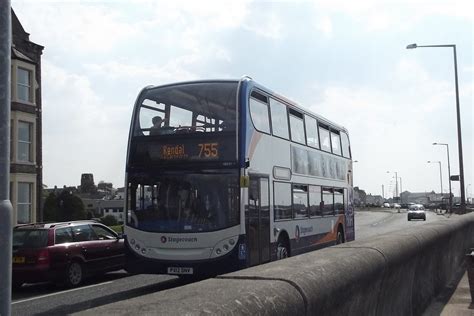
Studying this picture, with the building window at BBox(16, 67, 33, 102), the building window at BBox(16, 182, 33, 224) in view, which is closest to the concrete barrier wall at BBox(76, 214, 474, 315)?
the building window at BBox(16, 182, 33, 224)

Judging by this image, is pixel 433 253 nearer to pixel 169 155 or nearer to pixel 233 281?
pixel 169 155

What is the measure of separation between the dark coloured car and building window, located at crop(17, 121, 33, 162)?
1947 centimetres

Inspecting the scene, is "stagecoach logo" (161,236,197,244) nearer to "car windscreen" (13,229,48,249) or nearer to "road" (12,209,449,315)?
"road" (12,209,449,315)

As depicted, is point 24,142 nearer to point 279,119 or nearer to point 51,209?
point 279,119

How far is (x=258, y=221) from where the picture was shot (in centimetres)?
1184

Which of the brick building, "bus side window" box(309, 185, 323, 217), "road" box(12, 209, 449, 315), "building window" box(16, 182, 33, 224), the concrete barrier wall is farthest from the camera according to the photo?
"building window" box(16, 182, 33, 224)

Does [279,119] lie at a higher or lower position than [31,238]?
higher

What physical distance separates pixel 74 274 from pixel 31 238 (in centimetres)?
123

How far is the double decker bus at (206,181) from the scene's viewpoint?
36.9ft

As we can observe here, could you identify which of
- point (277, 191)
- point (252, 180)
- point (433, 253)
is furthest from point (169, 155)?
point (433, 253)

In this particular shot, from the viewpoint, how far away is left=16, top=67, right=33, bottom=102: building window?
103ft

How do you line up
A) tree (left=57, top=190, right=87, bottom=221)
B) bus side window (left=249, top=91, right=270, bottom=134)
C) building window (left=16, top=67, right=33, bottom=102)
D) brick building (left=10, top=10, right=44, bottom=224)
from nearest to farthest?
bus side window (left=249, top=91, right=270, bottom=134) → brick building (left=10, top=10, right=44, bottom=224) → building window (left=16, top=67, right=33, bottom=102) → tree (left=57, top=190, right=87, bottom=221)

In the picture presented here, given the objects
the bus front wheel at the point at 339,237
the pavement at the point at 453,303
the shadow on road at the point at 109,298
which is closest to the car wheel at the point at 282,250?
the shadow on road at the point at 109,298

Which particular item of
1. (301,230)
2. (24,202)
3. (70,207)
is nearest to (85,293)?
(301,230)
